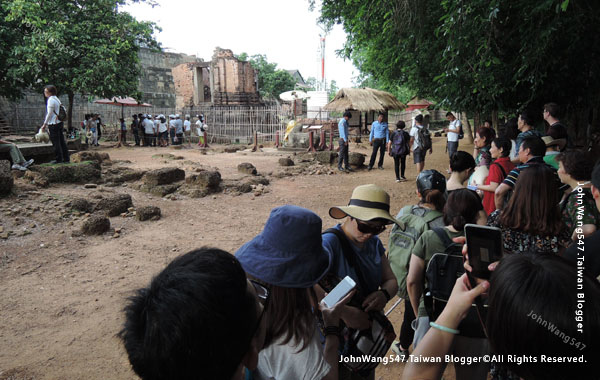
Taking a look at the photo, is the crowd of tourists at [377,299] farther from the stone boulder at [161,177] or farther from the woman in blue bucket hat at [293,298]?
the stone boulder at [161,177]

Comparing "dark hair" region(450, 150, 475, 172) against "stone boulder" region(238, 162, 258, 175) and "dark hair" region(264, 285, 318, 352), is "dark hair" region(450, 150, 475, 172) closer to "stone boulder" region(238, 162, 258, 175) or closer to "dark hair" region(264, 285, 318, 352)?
"dark hair" region(264, 285, 318, 352)

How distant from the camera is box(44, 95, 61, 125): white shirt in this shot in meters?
7.38

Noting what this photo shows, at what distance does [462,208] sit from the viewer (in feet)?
7.09

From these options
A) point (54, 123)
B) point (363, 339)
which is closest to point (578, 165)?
point (363, 339)

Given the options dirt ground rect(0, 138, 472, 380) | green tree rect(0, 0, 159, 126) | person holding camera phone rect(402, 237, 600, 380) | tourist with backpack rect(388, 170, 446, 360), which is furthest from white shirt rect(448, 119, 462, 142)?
green tree rect(0, 0, 159, 126)

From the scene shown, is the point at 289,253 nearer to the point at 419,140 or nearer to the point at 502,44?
the point at 502,44

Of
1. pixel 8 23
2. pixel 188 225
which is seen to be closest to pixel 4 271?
pixel 188 225

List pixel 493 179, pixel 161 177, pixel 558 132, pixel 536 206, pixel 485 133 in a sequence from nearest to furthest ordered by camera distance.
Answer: pixel 536 206 < pixel 493 179 < pixel 558 132 < pixel 485 133 < pixel 161 177

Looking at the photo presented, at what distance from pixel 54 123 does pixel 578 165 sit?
8837 mm

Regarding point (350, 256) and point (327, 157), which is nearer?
point (350, 256)

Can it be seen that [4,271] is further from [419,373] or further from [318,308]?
[419,373]

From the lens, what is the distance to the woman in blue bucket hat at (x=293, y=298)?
51.6 inches

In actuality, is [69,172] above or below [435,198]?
below

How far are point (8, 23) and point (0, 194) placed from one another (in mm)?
9809
